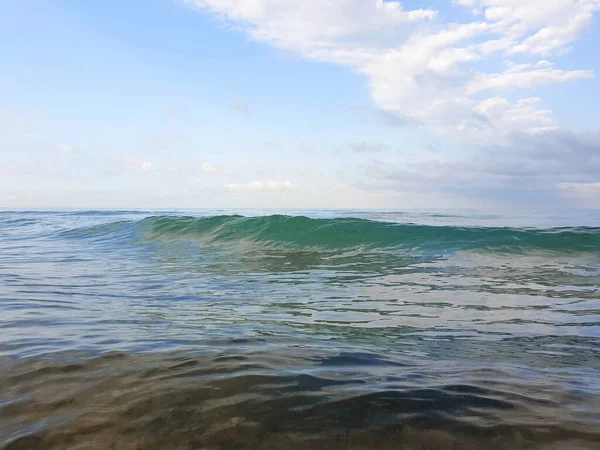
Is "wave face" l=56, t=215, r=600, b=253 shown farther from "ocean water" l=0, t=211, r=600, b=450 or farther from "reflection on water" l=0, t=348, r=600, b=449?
"reflection on water" l=0, t=348, r=600, b=449

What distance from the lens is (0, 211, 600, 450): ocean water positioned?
6.75ft

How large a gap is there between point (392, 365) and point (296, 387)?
826mm

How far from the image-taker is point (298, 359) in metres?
3.08

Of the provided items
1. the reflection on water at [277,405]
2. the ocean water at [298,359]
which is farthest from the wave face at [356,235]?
the reflection on water at [277,405]

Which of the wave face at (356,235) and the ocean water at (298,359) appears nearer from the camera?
the ocean water at (298,359)

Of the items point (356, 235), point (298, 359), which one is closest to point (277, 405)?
point (298, 359)

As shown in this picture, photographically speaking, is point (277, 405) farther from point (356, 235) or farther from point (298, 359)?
point (356, 235)

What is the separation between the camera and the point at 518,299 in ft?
19.6

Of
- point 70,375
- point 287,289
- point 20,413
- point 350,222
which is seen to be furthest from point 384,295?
point 350,222

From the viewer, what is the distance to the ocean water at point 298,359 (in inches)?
81.0

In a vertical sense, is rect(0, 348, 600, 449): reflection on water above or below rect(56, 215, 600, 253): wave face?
below

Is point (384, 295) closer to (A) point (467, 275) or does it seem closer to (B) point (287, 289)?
(B) point (287, 289)

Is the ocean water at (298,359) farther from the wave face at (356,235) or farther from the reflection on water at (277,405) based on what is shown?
the wave face at (356,235)

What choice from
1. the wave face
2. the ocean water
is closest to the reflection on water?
the ocean water
